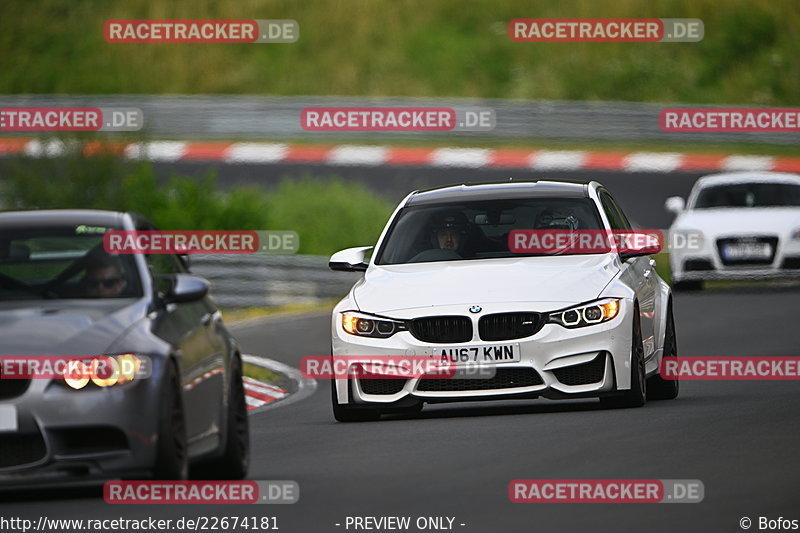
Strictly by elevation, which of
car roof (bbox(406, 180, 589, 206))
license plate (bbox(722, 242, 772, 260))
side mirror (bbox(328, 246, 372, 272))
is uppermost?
car roof (bbox(406, 180, 589, 206))

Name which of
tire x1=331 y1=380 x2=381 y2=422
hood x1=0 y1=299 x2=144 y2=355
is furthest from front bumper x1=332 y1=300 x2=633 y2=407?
hood x1=0 y1=299 x2=144 y2=355

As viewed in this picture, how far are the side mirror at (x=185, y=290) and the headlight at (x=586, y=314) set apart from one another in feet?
11.2

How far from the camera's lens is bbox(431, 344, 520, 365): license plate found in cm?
1251

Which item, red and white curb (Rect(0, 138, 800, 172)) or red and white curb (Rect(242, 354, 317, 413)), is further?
red and white curb (Rect(0, 138, 800, 172))

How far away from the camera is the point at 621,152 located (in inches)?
1362

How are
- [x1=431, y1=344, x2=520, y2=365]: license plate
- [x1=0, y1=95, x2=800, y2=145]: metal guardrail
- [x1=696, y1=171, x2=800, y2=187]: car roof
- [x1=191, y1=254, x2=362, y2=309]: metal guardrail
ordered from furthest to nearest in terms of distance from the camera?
1. [x1=0, y1=95, x2=800, y2=145]: metal guardrail
2. [x1=696, y1=171, x2=800, y2=187]: car roof
3. [x1=191, y1=254, x2=362, y2=309]: metal guardrail
4. [x1=431, y1=344, x2=520, y2=365]: license plate

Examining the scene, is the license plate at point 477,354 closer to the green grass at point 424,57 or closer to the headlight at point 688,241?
the headlight at point 688,241

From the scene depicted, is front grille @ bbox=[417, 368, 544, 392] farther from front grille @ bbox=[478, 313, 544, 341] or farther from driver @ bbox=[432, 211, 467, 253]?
driver @ bbox=[432, 211, 467, 253]

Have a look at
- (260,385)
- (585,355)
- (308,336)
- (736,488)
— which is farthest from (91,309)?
(308,336)

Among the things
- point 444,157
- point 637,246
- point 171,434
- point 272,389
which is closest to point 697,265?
point 272,389

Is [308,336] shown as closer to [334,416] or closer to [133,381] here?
[334,416]

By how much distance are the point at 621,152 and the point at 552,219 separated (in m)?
21.3

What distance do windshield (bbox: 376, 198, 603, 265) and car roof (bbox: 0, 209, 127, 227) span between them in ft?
12.3

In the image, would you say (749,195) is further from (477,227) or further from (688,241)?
(477,227)
